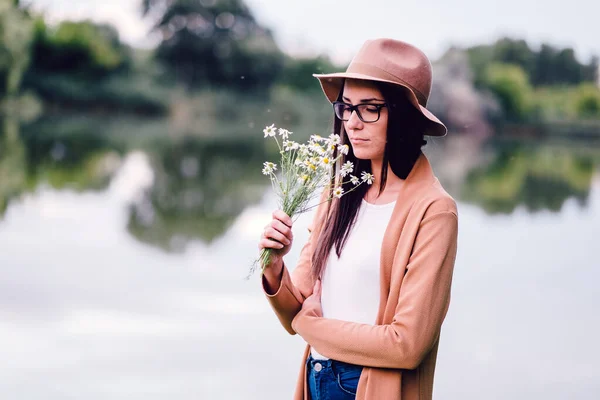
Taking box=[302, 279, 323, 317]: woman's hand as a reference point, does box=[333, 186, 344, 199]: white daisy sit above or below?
above

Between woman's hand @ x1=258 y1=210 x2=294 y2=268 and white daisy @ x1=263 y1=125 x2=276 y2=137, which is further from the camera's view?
white daisy @ x1=263 y1=125 x2=276 y2=137

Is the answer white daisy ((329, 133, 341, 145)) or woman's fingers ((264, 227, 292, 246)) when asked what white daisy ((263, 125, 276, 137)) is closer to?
white daisy ((329, 133, 341, 145))

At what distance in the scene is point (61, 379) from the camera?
4691mm

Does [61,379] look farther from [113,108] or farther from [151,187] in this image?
[113,108]

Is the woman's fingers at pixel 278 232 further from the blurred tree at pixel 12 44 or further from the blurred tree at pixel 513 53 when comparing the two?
the blurred tree at pixel 513 53

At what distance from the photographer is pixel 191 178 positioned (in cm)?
1686

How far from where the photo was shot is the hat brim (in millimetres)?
1765

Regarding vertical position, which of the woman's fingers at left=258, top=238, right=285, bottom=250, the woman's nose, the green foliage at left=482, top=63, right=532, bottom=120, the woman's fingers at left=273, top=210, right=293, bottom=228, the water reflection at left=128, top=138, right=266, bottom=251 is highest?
the green foliage at left=482, top=63, right=532, bottom=120

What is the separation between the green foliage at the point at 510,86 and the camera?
41656 millimetres

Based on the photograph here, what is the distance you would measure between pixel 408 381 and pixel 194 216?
32.6 ft

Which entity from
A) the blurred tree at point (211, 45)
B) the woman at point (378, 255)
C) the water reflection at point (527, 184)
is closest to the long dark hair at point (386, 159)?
the woman at point (378, 255)

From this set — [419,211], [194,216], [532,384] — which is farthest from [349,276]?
[194,216]

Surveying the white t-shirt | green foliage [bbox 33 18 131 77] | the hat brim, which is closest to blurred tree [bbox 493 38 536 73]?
green foliage [bbox 33 18 131 77]

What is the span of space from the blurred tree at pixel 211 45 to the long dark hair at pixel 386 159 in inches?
1683
